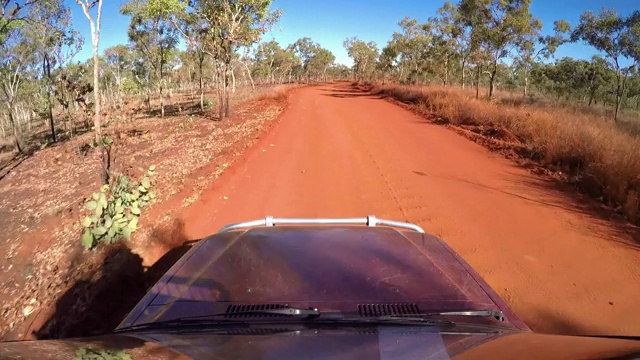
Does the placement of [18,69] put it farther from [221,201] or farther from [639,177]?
[639,177]

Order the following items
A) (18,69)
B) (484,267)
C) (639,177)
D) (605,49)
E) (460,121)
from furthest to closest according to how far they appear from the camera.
Result: 1. (18,69)
2. (605,49)
3. (460,121)
4. (639,177)
5. (484,267)

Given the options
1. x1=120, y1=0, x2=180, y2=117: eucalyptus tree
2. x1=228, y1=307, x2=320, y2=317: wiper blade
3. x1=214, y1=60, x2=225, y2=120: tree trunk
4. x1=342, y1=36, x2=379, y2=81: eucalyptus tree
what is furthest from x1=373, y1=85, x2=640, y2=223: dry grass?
x1=342, y1=36, x2=379, y2=81: eucalyptus tree

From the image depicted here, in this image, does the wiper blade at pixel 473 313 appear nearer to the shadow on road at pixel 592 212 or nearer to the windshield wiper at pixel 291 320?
the windshield wiper at pixel 291 320

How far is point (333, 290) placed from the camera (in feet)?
7.52

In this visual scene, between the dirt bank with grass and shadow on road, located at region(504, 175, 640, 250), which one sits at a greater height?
A: shadow on road, located at region(504, 175, 640, 250)

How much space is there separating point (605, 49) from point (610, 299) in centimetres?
1966

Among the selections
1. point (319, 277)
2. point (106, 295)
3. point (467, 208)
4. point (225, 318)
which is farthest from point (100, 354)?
point (467, 208)

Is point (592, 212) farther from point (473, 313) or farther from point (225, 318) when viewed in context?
point (225, 318)

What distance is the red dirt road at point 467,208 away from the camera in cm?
440

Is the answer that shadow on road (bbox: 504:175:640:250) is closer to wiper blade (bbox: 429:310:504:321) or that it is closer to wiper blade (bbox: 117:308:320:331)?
wiper blade (bbox: 429:310:504:321)

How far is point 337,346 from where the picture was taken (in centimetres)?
177

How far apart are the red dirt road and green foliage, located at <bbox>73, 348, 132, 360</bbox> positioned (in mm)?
3688

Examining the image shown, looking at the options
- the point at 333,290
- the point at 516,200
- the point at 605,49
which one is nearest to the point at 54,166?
the point at 516,200

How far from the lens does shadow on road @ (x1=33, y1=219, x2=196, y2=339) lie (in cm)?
496
